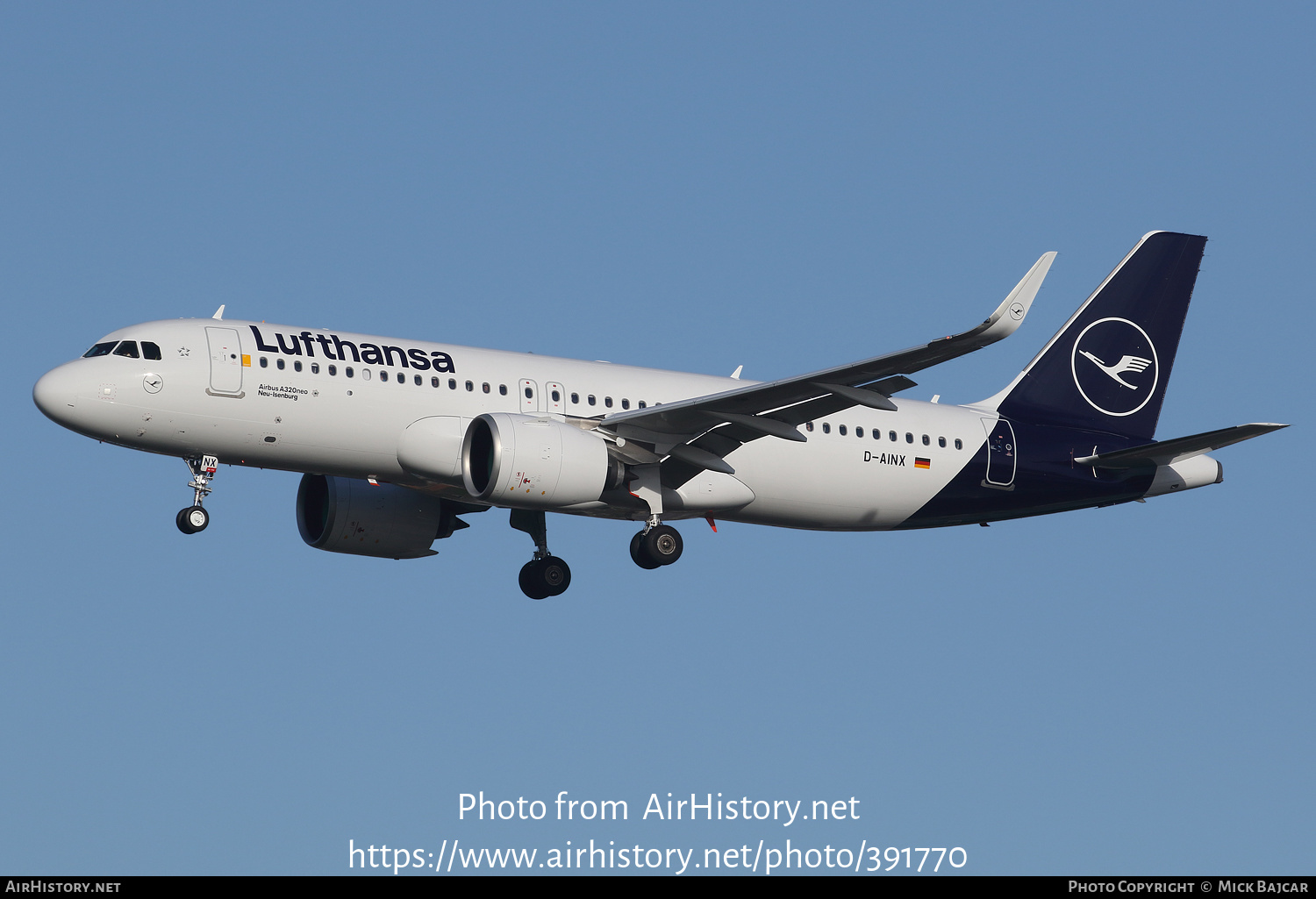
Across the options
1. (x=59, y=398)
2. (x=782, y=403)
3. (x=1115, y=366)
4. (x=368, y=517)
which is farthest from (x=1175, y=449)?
(x=59, y=398)

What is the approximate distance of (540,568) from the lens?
136 feet

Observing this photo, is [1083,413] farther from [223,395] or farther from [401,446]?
[223,395]

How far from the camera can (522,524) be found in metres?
42.0

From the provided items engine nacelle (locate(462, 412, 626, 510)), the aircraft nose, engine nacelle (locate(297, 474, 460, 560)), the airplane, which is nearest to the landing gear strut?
the airplane

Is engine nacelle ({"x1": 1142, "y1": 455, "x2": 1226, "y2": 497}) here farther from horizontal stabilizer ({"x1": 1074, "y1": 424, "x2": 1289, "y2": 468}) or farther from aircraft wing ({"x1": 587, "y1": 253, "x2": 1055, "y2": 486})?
aircraft wing ({"x1": 587, "y1": 253, "x2": 1055, "y2": 486})

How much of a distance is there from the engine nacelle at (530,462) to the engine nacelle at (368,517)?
18.6 feet

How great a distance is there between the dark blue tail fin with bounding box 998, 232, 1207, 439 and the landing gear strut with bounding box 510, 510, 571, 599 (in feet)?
37.8

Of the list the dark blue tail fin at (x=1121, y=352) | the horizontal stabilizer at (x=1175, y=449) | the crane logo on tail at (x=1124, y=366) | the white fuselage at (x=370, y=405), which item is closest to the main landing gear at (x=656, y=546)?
the white fuselage at (x=370, y=405)

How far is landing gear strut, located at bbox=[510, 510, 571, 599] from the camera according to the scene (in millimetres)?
41344

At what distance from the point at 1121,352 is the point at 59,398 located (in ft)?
83.8

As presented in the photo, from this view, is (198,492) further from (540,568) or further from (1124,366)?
(1124,366)
